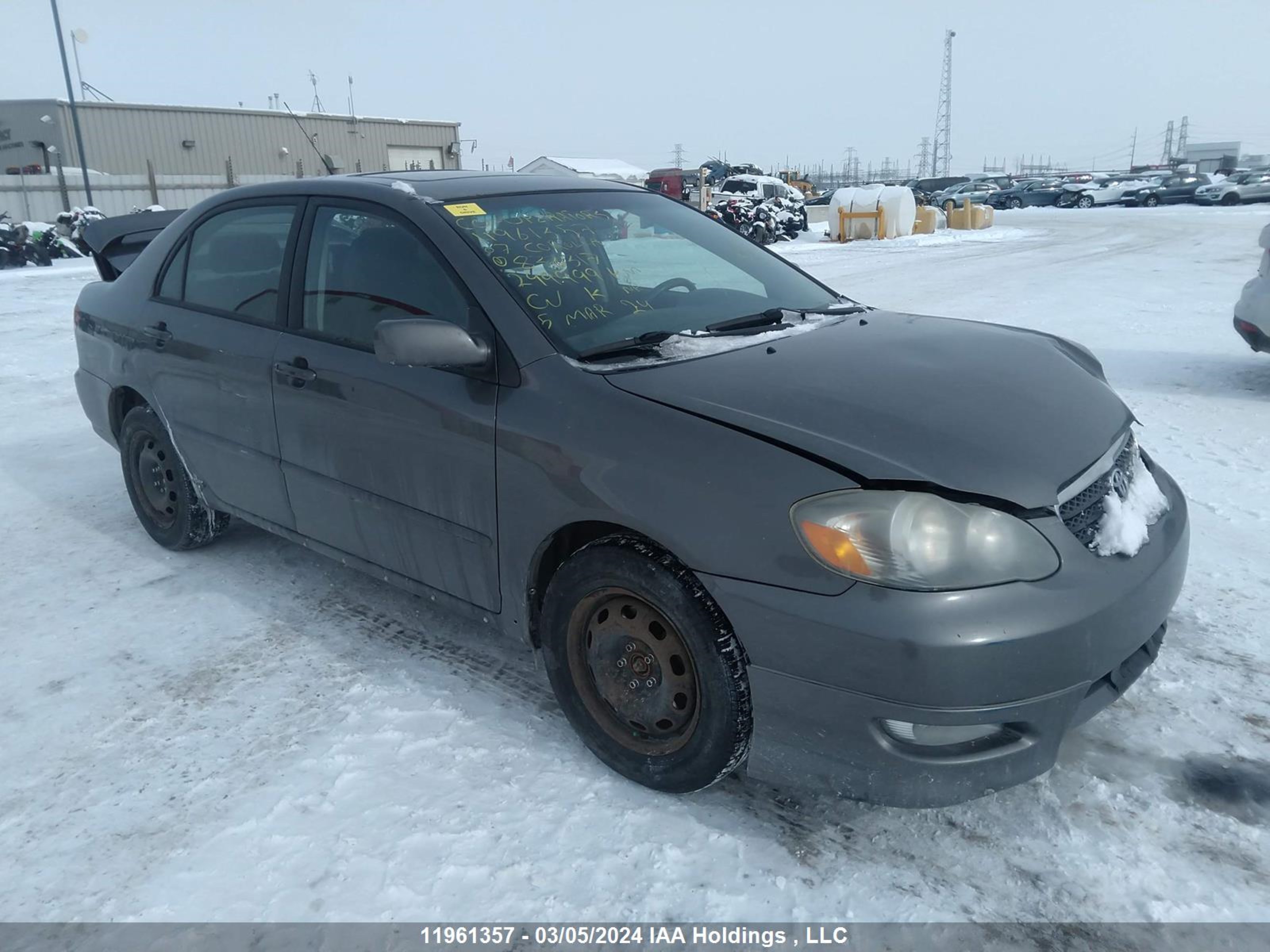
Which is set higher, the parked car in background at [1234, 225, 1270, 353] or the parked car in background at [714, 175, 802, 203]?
the parked car in background at [714, 175, 802, 203]

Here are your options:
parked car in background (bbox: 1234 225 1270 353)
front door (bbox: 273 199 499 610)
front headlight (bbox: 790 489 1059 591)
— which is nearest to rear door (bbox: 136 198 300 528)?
front door (bbox: 273 199 499 610)

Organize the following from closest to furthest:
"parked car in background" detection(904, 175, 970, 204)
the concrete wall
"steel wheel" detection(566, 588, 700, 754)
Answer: "steel wheel" detection(566, 588, 700, 754) < the concrete wall < "parked car in background" detection(904, 175, 970, 204)

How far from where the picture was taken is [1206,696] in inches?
116

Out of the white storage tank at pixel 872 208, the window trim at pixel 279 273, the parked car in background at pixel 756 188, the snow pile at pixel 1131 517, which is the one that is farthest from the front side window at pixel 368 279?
the parked car in background at pixel 756 188

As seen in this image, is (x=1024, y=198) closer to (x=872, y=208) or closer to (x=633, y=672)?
(x=872, y=208)

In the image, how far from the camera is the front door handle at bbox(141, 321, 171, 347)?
13.0 feet

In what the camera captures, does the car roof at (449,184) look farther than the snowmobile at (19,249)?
No

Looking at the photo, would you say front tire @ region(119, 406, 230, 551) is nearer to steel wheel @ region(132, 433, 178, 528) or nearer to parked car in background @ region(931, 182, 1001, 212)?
steel wheel @ region(132, 433, 178, 528)

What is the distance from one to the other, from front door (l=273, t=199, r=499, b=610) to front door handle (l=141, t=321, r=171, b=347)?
0.91 metres

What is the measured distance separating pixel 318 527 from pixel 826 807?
204 centimetres

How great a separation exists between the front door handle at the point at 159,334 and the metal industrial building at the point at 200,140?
2714cm

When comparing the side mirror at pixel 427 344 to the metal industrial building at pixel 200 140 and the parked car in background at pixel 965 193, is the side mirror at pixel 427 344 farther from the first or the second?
the parked car in background at pixel 965 193

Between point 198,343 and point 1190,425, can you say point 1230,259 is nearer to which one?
point 1190,425

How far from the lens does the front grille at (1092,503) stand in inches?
89.5
